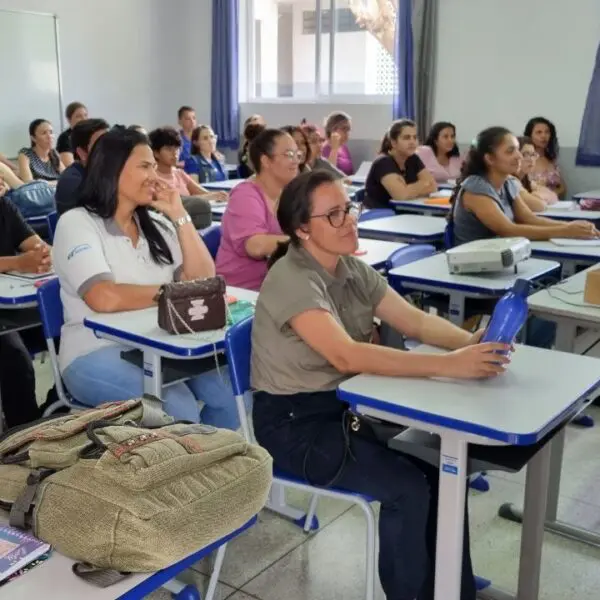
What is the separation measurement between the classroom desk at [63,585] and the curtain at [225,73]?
27.7ft

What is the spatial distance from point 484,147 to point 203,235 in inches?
53.2

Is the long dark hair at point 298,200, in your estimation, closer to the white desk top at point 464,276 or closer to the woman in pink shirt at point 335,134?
the white desk top at point 464,276

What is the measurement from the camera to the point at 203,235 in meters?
3.45

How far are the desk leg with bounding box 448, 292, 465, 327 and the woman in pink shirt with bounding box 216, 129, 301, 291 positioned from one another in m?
0.69

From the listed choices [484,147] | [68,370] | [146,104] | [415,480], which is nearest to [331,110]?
[146,104]

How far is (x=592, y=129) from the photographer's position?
660 cm

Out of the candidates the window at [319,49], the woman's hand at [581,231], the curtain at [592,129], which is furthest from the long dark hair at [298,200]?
the window at [319,49]

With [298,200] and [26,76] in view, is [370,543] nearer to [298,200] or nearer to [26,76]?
[298,200]

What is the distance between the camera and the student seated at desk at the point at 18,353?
9.01 ft

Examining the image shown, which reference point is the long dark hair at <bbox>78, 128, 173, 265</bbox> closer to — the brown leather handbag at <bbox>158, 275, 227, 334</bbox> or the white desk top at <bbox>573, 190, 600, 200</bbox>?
the brown leather handbag at <bbox>158, 275, 227, 334</bbox>

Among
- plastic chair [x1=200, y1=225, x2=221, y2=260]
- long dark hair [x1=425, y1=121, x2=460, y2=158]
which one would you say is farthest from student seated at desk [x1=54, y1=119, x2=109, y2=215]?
long dark hair [x1=425, y1=121, x2=460, y2=158]

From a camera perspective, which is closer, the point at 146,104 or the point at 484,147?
the point at 484,147

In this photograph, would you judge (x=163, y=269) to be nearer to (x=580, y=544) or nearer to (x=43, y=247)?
(x=43, y=247)

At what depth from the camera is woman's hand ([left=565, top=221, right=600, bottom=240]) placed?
11.7 feet
